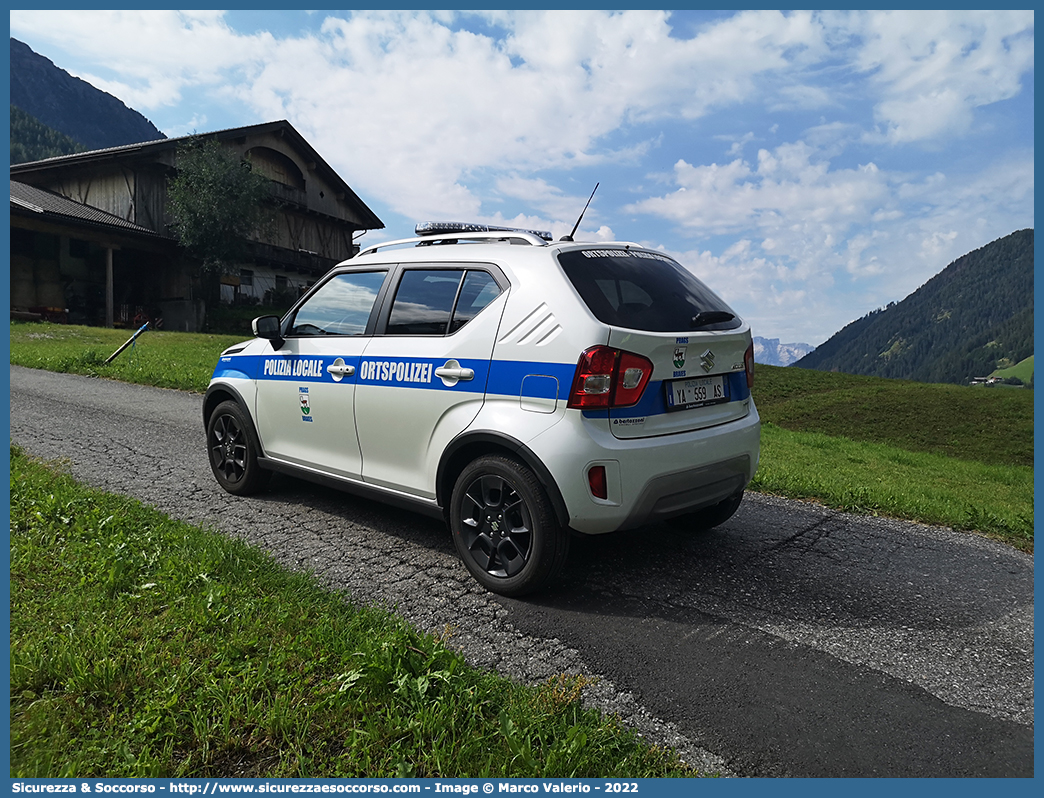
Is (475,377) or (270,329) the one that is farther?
(270,329)

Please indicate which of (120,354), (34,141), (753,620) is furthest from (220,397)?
(34,141)

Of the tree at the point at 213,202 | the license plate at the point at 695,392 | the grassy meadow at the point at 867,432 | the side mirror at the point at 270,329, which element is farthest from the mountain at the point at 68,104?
the license plate at the point at 695,392

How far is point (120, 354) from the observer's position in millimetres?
15688

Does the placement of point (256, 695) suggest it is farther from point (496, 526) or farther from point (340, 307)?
point (340, 307)

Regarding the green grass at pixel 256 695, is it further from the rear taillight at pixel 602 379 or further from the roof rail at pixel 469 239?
the roof rail at pixel 469 239

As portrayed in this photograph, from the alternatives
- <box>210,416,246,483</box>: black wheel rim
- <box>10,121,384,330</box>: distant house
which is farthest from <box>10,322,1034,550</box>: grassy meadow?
<box>10,121,384,330</box>: distant house

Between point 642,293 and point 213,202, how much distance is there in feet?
98.9

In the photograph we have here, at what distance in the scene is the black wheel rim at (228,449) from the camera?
18.2 ft

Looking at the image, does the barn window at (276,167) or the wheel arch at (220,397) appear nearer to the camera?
the wheel arch at (220,397)

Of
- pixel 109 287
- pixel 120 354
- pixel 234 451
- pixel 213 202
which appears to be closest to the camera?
Answer: pixel 234 451

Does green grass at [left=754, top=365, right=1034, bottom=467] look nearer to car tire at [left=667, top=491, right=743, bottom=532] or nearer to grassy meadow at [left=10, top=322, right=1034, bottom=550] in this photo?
grassy meadow at [left=10, top=322, right=1034, bottom=550]

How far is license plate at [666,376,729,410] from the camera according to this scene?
3.79 m

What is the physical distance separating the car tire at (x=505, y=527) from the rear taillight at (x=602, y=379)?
0.50 metres

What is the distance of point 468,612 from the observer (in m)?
3.56
